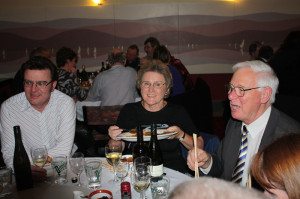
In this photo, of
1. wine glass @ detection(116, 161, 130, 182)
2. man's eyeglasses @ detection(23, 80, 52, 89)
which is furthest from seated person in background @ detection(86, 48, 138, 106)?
wine glass @ detection(116, 161, 130, 182)

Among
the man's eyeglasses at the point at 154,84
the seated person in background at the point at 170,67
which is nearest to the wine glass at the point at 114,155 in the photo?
the man's eyeglasses at the point at 154,84

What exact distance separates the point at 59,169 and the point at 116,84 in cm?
240

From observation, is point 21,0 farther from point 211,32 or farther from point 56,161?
point 56,161

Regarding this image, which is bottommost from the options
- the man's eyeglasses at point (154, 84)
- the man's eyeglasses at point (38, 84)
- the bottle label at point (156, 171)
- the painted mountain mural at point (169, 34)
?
the bottle label at point (156, 171)

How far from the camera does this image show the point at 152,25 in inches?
286

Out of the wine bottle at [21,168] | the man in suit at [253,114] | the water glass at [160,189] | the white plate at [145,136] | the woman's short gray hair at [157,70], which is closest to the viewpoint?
the water glass at [160,189]

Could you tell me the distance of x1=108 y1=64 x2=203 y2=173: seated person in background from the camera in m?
2.55

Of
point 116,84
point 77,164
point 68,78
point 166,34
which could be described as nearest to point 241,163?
point 77,164

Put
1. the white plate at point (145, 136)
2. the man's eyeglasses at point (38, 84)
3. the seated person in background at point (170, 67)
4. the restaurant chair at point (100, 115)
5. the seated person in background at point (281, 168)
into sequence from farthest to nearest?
1. the seated person in background at point (170, 67)
2. the restaurant chair at point (100, 115)
3. the man's eyeglasses at point (38, 84)
4. the white plate at point (145, 136)
5. the seated person in background at point (281, 168)

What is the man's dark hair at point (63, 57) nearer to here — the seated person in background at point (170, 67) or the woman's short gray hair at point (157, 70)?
the seated person in background at point (170, 67)

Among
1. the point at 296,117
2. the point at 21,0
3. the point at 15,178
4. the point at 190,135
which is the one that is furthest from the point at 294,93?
the point at 21,0

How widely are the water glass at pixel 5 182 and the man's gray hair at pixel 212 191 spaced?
1.34 meters

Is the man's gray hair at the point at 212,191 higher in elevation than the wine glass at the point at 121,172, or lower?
higher

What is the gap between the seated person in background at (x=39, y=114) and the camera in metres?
2.43
